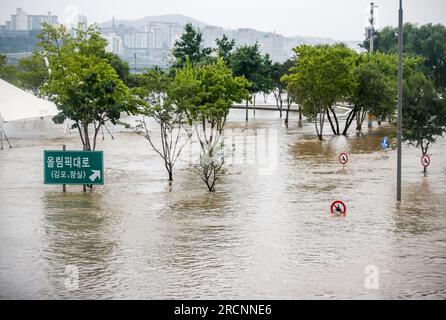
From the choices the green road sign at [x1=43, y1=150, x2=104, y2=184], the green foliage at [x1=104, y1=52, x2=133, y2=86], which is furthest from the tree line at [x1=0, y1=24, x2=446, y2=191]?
the green road sign at [x1=43, y1=150, x2=104, y2=184]

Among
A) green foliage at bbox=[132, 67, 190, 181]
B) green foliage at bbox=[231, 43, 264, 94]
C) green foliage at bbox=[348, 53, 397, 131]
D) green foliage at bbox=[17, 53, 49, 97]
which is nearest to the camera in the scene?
green foliage at bbox=[132, 67, 190, 181]

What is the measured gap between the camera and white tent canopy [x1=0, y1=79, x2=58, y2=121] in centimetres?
4847

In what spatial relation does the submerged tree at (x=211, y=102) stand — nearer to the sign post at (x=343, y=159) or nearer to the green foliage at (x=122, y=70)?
the sign post at (x=343, y=159)

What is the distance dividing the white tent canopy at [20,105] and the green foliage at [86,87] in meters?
7.66

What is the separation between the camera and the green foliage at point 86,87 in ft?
111

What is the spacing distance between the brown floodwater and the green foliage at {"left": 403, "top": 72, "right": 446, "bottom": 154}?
1954 mm

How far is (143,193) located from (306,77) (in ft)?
88.2

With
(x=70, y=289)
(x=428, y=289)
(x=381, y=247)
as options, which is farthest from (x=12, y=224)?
(x=428, y=289)

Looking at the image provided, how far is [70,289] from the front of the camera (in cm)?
1483

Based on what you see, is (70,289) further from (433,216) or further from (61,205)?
(433,216)

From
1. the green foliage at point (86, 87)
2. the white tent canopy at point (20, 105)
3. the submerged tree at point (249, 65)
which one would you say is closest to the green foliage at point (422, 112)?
the green foliage at point (86, 87)

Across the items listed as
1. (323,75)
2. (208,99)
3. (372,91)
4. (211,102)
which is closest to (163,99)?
(208,99)

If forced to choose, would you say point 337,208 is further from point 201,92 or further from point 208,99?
point 208,99

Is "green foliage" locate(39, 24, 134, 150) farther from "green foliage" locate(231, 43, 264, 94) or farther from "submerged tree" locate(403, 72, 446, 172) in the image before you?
"green foliage" locate(231, 43, 264, 94)
